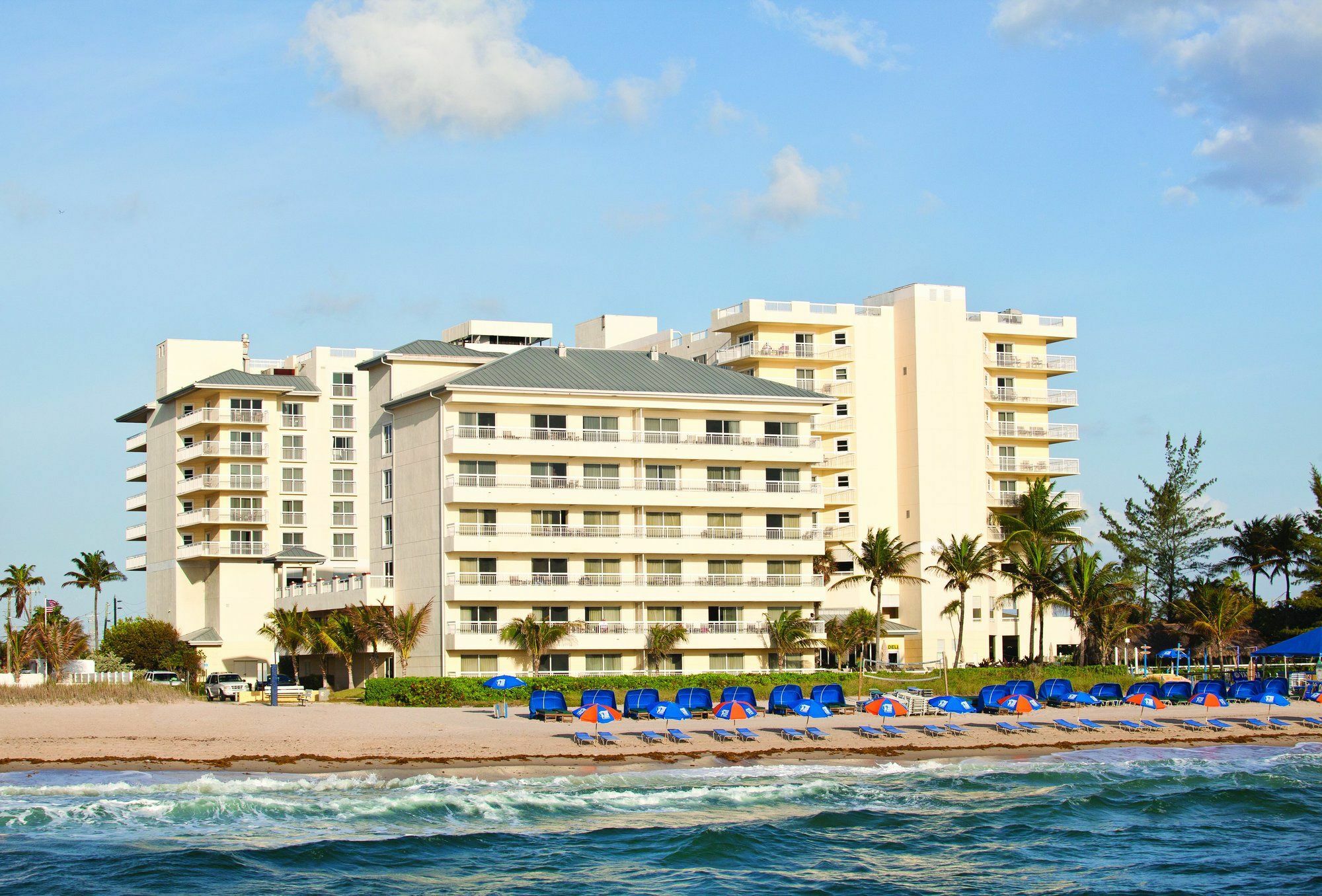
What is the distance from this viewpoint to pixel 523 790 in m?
40.6

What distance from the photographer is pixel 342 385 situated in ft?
325

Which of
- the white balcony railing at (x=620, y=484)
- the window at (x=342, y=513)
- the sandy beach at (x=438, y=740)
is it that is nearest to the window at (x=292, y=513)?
the window at (x=342, y=513)

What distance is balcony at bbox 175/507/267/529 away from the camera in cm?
9206

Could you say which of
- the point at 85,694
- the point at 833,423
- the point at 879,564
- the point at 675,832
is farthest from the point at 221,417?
the point at 675,832

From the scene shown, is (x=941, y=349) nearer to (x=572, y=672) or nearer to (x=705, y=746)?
(x=572, y=672)

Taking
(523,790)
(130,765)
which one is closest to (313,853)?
(523,790)

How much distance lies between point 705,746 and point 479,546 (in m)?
26.1

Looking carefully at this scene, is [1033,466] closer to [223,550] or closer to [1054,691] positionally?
[1054,691]

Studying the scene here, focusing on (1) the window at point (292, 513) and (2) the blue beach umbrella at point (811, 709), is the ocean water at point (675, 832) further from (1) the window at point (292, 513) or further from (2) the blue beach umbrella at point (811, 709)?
(1) the window at point (292, 513)

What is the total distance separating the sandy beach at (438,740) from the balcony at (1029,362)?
37.2m

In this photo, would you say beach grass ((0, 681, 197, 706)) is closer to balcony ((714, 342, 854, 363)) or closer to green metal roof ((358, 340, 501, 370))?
green metal roof ((358, 340, 501, 370))

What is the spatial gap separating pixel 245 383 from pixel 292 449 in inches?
219

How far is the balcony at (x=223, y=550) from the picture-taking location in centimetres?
9156

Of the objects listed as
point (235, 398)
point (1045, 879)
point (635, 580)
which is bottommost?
point (1045, 879)
